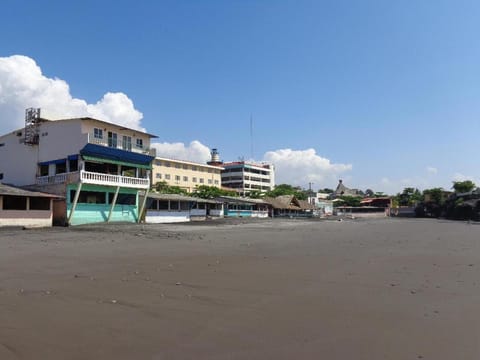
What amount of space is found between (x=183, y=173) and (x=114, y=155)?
5994 centimetres

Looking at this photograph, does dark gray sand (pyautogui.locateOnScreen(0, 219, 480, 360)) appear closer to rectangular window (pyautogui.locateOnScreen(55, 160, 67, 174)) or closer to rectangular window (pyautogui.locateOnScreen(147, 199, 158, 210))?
rectangular window (pyautogui.locateOnScreen(55, 160, 67, 174))

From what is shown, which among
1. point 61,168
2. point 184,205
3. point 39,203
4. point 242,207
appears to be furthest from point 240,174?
point 39,203

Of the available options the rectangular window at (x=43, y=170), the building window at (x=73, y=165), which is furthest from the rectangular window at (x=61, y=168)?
the rectangular window at (x=43, y=170)

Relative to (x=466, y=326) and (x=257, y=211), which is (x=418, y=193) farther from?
(x=466, y=326)

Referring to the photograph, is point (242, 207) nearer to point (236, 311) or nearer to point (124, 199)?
point (124, 199)

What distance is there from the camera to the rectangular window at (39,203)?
27.4 meters

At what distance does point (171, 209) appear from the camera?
40969 millimetres

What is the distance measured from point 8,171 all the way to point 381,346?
3756 cm

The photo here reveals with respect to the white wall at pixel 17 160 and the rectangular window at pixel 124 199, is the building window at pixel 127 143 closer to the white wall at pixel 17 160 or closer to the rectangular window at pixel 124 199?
the rectangular window at pixel 124 199

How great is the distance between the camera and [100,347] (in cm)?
374

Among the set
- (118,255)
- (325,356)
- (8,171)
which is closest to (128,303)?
(325,356)

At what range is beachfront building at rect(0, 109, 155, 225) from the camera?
1184 inches

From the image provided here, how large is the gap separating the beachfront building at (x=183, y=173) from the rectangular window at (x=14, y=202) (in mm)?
55750

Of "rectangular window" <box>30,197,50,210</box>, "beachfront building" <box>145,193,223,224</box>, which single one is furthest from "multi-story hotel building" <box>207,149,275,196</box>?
"rectangular window" <box>30,197,50,210</box>
